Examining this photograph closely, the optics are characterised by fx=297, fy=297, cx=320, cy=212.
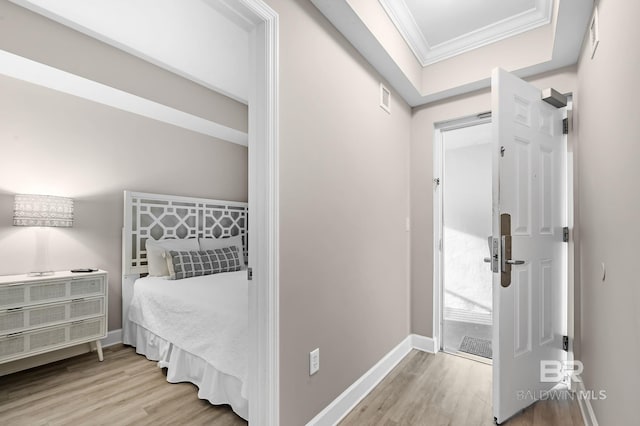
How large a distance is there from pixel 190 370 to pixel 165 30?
271cm

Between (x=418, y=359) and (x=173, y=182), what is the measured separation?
3.27 meters

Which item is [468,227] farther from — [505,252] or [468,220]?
[505,252]

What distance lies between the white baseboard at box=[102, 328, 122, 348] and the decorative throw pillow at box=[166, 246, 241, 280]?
747mm

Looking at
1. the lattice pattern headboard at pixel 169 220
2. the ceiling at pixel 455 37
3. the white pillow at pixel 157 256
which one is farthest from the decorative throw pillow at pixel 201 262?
the ceiling at pixel 455 37

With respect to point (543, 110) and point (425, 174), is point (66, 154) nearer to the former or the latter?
point (425, 174)

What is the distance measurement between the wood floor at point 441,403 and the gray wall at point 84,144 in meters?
2.65

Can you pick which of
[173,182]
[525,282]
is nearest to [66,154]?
[173,182]

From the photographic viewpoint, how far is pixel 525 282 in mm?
1874

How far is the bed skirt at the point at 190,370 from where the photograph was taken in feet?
5.84

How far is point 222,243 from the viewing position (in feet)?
12.9

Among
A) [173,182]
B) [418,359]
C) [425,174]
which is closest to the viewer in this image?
[418,359]

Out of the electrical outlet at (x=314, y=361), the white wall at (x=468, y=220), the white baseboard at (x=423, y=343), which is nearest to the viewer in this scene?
the electrical outlet at (x=314, y=361)

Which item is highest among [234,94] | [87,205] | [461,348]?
[234,94]

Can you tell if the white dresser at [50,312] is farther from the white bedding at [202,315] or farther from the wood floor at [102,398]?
the white bedding at [202,315]
